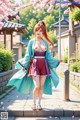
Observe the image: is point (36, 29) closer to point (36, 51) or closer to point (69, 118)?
point (36, 51)

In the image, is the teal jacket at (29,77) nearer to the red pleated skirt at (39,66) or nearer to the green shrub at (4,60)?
the red pleated skirt at (39,66)

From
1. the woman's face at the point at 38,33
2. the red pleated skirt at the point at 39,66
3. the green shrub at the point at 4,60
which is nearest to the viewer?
the red pleated skirt at the point at 39,66

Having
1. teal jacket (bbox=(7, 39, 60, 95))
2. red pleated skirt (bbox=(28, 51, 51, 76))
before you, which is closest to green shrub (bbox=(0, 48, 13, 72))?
teal jacket (bbox=(7, 39, 60, 95))

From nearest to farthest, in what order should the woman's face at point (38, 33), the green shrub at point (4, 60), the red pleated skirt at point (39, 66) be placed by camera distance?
the red pleated skirt at point (39, 66)
the woman's face at point (38, 33)
the green shrub at point (4, 60)

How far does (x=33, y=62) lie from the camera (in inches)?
292

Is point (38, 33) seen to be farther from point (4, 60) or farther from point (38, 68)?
point (4, 60)

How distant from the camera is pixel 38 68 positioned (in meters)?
7.35

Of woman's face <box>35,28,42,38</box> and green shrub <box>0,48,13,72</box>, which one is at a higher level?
woman's face <box>35,28,42,38</box>

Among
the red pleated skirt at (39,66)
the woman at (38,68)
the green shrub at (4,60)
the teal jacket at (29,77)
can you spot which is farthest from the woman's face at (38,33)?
Answer: the green shrub at (4,60)

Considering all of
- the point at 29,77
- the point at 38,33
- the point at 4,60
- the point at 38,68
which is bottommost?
the point at 29,77

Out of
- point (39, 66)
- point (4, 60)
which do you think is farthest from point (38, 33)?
point (4, 60)

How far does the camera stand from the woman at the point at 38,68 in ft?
24.2

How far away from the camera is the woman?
7375 millimetres

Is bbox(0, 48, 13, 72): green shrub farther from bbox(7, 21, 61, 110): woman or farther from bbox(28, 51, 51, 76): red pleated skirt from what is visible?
bbox(28, 51, 51, 76): red pleated skirt
